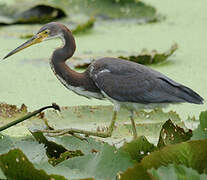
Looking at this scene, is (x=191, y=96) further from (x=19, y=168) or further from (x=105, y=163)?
(x=19, y=168)

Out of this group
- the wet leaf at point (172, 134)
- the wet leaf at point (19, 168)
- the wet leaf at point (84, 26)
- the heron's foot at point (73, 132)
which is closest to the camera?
the wet leaf at point (19, 168)

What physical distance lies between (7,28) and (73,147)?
129 inches

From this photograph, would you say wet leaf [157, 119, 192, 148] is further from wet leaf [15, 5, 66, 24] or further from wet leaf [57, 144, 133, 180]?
wet leaf [15, 5, 66, 24]

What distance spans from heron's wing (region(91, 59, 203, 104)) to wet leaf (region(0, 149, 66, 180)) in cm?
129

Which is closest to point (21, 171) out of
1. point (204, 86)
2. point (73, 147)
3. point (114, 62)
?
point (73, 147)

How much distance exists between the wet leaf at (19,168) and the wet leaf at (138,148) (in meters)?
0.35

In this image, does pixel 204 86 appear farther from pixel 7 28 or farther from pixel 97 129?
pixel 7 28

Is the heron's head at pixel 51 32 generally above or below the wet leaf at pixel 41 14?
above

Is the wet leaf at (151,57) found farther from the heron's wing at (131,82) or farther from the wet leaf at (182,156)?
the wet leaf at (182,156)

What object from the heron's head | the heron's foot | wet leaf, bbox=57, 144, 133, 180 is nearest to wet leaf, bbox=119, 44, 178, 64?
the heron's head

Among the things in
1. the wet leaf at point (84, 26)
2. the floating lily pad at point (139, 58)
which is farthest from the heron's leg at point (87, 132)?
the wet leaf at point (84, 26)

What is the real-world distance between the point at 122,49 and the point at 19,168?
302cm

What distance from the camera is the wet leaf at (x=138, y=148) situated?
1.92m

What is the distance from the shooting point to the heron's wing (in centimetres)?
291
